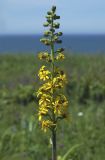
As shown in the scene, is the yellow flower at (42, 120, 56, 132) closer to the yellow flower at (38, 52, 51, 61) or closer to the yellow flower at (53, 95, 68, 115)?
the yellow flower at (53, 95, 68, 115)

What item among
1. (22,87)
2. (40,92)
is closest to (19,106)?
(22,87)

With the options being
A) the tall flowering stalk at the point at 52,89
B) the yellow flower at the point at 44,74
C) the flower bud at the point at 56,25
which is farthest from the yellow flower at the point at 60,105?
the flower bud at the point at 56,25

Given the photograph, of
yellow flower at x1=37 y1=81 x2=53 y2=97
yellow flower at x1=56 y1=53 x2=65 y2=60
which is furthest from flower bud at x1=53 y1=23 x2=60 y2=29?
yellow flower at x1=37 y1=81 x2=53 y2=97

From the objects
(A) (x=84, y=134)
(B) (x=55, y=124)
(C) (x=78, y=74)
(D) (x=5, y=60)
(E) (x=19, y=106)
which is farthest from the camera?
(D) (x=5, y=60)

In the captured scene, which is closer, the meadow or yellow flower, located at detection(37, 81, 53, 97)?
yellow flower, located at detection(37, 81, 53, 97)

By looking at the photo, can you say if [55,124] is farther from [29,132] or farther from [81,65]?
[81,65]

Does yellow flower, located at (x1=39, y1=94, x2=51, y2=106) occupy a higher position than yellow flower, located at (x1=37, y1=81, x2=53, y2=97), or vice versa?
yellow flower, located at (x1=37, y1=81, x2=53, y2=97)

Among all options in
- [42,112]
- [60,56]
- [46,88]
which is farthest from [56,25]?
[42,112]

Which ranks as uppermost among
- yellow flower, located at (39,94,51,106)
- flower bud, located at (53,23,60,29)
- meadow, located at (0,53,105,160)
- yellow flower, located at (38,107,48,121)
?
meadow, located at (0,53,105,160)
